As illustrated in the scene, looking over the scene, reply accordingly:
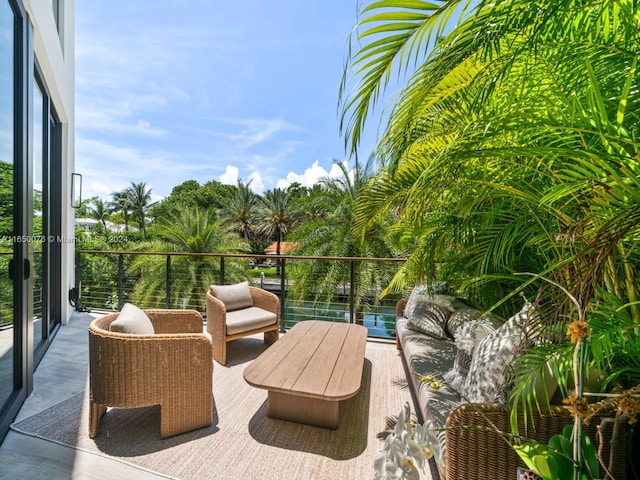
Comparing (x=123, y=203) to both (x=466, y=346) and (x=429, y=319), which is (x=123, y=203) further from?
(x=466, y=346)

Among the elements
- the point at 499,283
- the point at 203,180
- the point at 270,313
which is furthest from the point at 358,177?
the point at 203,180

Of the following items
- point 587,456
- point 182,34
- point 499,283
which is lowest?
point 587,456

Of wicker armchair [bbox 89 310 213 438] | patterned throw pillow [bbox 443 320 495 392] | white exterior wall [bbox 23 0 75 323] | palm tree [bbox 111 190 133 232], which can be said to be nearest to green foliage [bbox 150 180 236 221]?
palm tree [bbox 111 190 133 232]

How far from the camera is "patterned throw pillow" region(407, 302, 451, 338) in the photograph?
107 inches

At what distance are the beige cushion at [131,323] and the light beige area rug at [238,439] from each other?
0.58 meters

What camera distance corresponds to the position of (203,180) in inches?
1136

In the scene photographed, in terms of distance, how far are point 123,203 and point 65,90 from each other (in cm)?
2487

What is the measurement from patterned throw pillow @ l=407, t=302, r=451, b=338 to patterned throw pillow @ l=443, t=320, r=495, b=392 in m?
0.74

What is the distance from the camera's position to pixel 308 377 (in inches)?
77.9

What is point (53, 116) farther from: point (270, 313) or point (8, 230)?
point (270, 313)

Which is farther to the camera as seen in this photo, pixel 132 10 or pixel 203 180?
pixel 203 180

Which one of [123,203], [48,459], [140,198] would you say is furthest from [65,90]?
[123,203]

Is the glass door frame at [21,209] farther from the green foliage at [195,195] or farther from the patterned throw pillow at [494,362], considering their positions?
the green foliage at [195,195]

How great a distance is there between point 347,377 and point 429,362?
0.61 m
